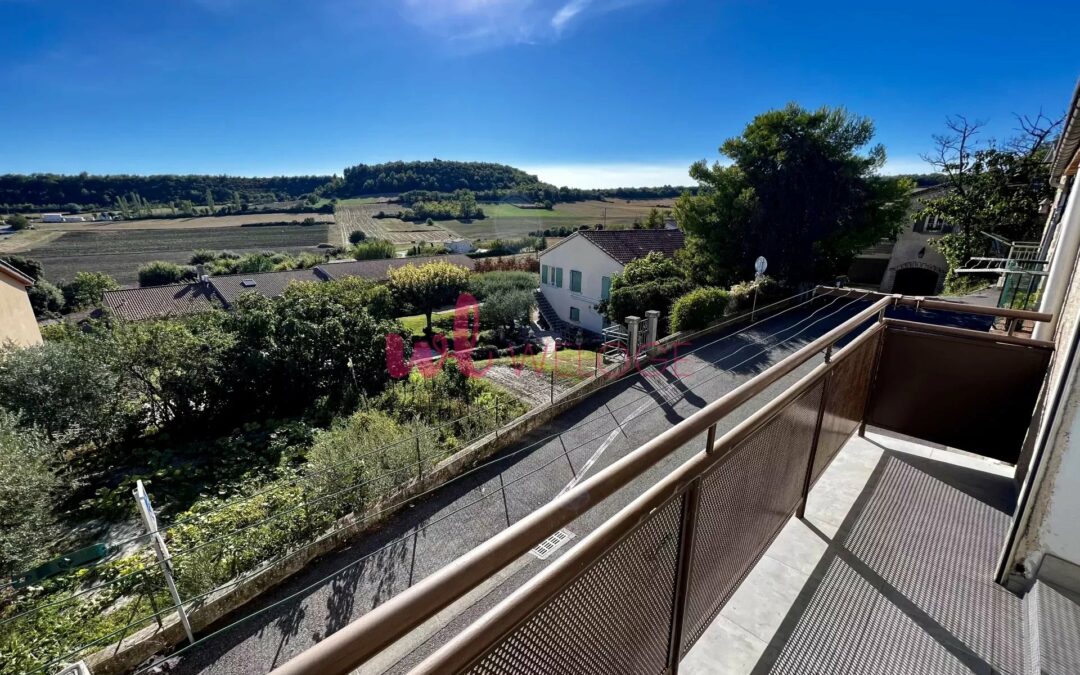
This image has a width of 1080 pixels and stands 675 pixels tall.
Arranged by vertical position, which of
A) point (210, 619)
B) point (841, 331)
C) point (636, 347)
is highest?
point (841, 331)

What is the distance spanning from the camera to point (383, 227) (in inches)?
2864

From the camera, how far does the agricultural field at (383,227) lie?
63.8 m

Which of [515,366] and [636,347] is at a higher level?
[636,347]

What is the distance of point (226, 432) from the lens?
11.0m

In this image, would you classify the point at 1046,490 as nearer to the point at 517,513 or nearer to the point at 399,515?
the point at 517,513

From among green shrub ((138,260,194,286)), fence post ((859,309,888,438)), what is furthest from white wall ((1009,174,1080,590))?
green shrub ((138,260,194,286))

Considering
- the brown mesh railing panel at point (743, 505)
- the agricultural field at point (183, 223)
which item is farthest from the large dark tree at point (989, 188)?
the agricultural field at point (183, 223)

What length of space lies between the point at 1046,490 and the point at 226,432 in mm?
13641

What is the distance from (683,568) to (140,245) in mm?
88924

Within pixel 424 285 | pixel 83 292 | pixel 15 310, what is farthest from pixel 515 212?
pixel 15 310

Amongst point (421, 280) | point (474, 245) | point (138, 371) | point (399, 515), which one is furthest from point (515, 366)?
point (474, 245)

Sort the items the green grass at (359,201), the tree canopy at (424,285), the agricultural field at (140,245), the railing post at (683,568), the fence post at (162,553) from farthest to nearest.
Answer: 1. the green grass at (359,201)
2. the agricultural field at (140,245)
3. the tree canopy at (424,285)
4. the fence post at (162,553)
5. the railing post at (683,568)

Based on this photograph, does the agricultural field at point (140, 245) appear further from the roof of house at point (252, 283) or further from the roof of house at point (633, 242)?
the roof of house at point (633, 242)

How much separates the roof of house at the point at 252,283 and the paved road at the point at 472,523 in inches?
1035
